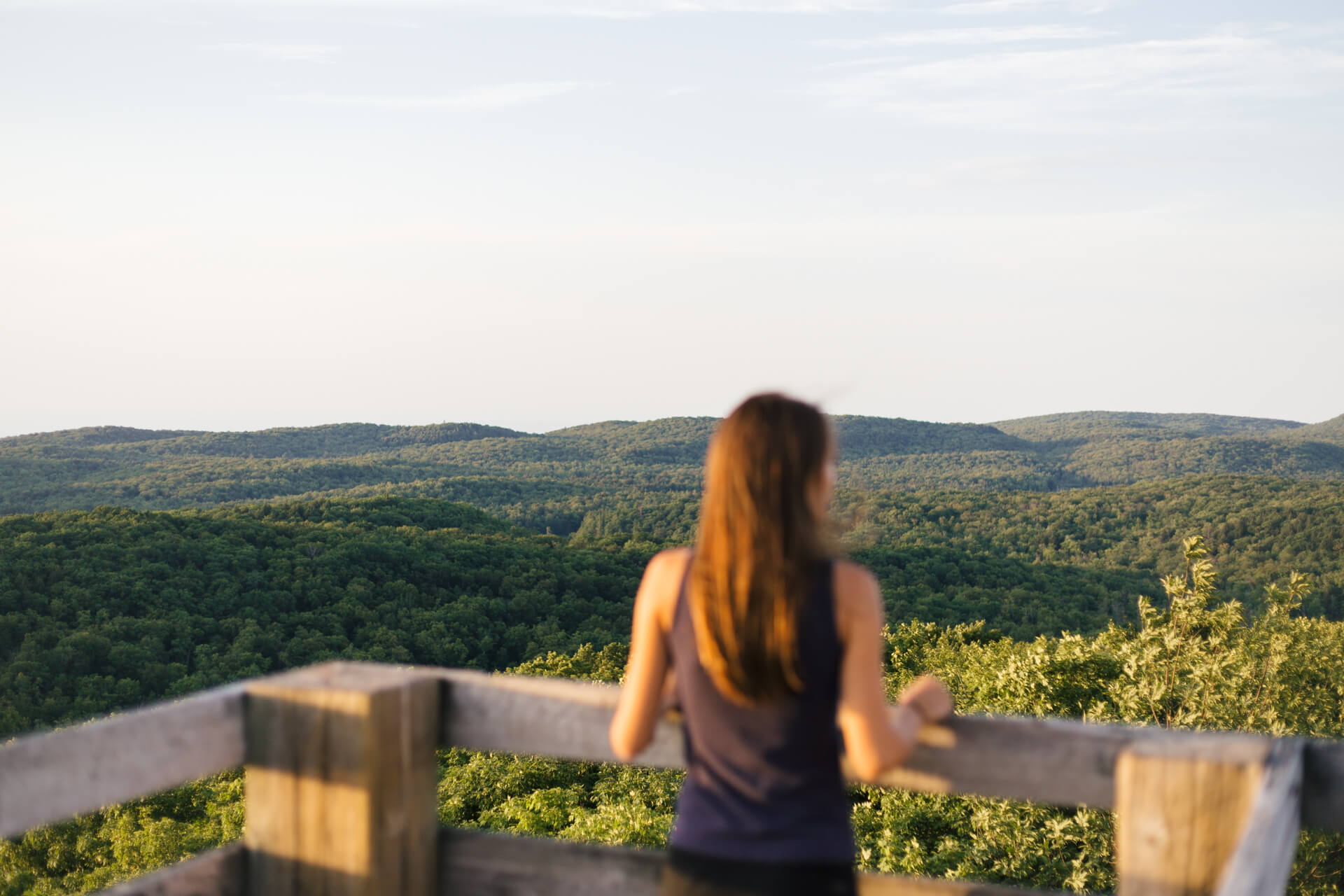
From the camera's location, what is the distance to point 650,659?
1902mm

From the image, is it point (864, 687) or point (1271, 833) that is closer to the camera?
point (1271, 833)

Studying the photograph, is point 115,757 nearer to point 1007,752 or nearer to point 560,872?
point 560,872

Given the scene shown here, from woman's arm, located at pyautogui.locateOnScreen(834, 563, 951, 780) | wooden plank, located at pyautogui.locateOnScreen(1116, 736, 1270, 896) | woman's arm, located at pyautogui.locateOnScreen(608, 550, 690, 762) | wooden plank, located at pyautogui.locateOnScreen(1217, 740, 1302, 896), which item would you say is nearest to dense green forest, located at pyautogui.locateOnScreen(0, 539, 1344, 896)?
wooden plank, located at pyautogui.locateOnScreen(1217, 740, 1302, 896)

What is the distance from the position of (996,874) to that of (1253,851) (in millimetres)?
11764

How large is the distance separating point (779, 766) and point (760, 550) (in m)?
0.40

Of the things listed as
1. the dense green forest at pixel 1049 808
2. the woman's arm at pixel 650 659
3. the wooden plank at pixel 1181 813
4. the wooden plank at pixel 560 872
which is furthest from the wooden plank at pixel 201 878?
the dense green forest at pixel 1049 808

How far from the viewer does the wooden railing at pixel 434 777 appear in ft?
5.80

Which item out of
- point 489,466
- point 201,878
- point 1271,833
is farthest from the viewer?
point 489,466

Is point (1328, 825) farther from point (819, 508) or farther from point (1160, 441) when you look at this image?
point (1160, 441)

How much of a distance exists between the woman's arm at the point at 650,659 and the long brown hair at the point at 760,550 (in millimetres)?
79

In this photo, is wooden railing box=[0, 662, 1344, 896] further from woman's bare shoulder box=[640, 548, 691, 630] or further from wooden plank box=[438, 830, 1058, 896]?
woman's bare shoulder box=[640, 548, 691, 630]

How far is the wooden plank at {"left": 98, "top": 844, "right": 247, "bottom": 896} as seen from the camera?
75.6 inches

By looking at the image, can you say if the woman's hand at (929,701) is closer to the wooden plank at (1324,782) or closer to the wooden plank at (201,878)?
the wooden plank at (1324,782)

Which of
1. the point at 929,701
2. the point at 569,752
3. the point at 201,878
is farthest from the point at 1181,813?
the point at 201,878
